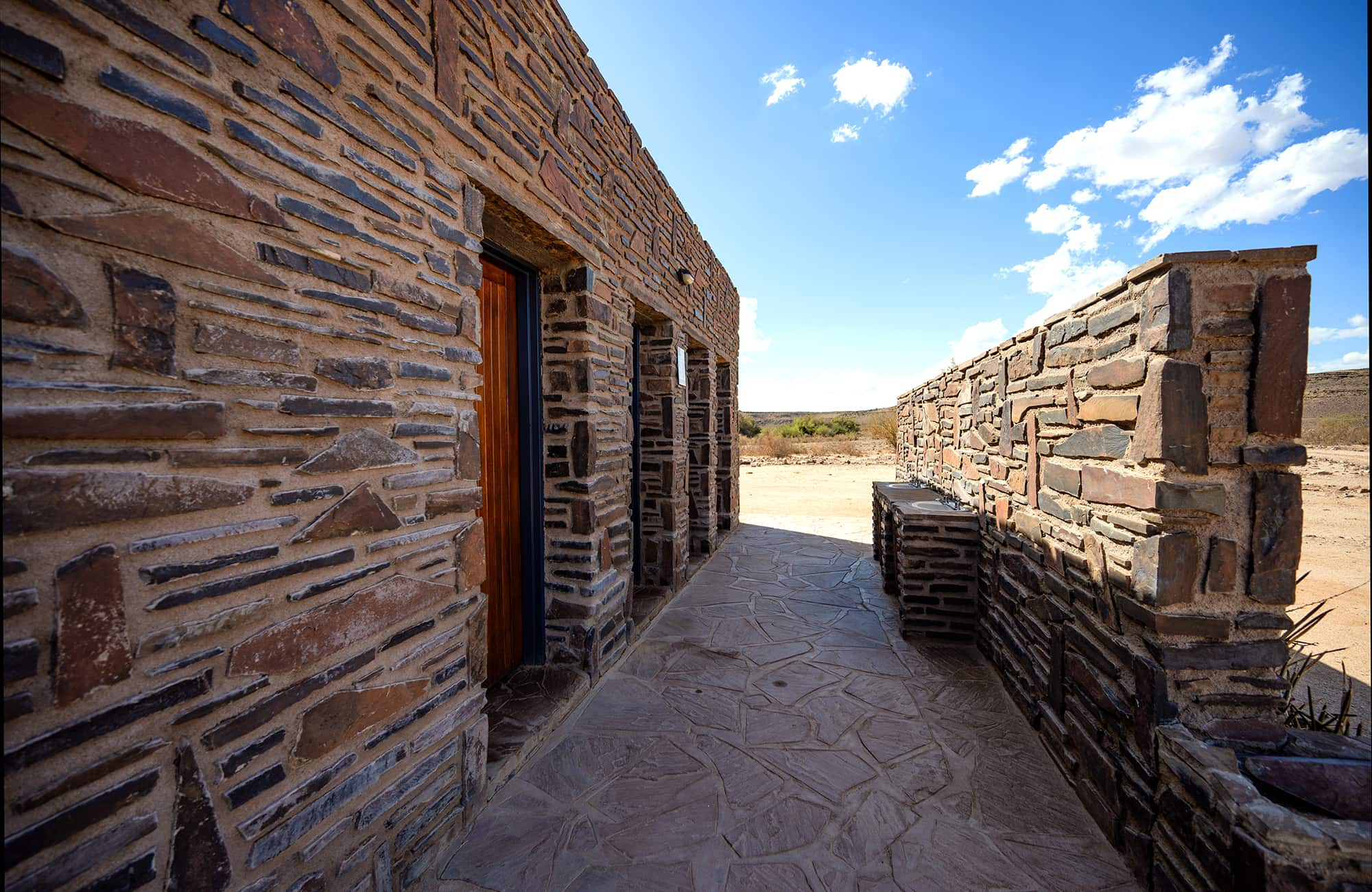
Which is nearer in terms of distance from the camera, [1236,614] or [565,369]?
[1236,614]

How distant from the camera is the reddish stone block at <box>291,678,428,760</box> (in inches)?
61.2

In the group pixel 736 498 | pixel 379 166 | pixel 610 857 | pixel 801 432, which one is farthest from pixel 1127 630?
pixel 801 432

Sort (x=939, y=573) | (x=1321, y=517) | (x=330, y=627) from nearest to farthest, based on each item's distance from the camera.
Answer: (x=330, y=627)
(x=939, y=573)
(x=1321, y=517)

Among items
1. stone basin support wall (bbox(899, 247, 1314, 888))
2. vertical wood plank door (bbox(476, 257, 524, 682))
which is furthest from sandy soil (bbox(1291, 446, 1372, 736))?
vertical wood plank door (bbox(476, 257, 524, 682))

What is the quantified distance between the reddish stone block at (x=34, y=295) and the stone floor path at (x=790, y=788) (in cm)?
218

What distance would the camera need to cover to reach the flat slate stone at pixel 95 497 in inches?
39.5

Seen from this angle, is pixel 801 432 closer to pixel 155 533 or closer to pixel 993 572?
pixel 993 572

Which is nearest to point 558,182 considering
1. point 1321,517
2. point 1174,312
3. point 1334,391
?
point 1174,312

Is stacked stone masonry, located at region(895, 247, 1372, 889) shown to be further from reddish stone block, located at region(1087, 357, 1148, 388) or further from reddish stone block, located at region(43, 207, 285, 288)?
reddish stone block, located at region(43, 207, 285, 288)

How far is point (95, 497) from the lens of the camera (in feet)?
3.64

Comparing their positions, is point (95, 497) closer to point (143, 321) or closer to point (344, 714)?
point (143, 321)

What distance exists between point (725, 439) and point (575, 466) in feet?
15.5

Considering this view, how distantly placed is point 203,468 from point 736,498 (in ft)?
24.9

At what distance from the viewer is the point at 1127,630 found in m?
2.12
